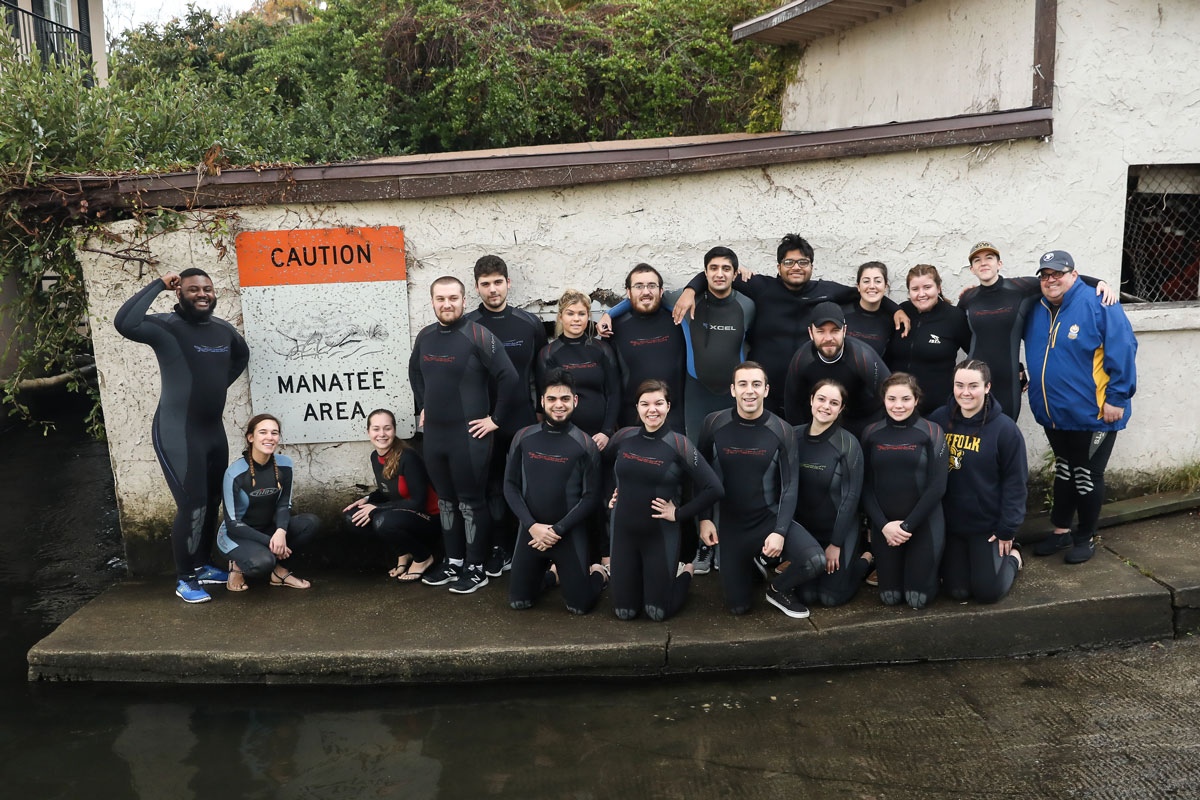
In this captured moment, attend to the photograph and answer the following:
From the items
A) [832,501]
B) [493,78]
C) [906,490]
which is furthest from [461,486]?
[493,78]

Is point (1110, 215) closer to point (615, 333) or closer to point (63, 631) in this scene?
point (615, 333)

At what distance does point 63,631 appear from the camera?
5.45 meters

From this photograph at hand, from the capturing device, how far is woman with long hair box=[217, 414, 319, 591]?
5.87 metres

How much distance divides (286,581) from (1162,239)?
20.1 ft

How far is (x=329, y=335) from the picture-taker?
20.6 feet

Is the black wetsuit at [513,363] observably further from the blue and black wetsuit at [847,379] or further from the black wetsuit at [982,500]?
the black wetsuit at [982,500]

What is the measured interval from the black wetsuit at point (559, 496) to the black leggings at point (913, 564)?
1.58 metres

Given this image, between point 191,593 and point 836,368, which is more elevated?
point 836,368

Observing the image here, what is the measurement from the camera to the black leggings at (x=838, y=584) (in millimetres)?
5375

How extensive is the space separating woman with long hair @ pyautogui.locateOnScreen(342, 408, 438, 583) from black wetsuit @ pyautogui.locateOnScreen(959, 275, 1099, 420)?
342 cm

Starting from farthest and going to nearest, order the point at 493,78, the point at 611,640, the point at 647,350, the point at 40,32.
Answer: the point at 40,32
the point at 493,78
the point at 647,350
the point at 611,640

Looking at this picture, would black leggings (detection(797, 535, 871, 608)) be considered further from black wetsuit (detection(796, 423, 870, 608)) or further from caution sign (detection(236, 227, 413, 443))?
caution sign (detection(236, 227, 413, 443))

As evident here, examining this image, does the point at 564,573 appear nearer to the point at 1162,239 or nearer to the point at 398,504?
the point at 398,504

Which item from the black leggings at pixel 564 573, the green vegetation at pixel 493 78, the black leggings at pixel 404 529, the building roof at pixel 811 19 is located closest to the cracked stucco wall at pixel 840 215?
the black leggings at pixel 404 529
